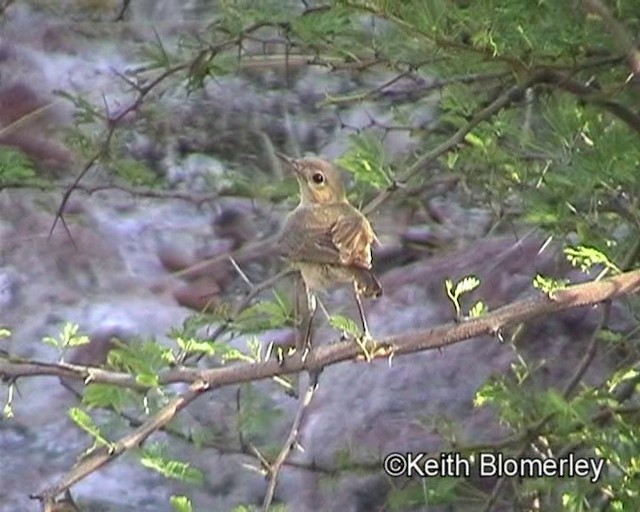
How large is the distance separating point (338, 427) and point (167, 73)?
1.54 m

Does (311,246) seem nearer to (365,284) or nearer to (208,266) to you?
(365,284)

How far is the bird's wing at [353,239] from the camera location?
316cm

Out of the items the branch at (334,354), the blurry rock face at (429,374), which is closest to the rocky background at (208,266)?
the blurry rock face at (429,374)

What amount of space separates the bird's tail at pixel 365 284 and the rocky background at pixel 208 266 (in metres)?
0.69

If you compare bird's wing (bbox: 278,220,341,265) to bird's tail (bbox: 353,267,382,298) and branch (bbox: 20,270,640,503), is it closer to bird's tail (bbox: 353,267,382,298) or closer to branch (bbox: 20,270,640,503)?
bird's tail (bbox: 353,267,382,298)

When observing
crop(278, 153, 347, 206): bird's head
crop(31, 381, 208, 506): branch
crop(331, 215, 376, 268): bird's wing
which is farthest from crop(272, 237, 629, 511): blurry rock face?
crop(31, 381, 208, 506): branch

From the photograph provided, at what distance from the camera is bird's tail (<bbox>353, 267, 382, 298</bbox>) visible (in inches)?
121

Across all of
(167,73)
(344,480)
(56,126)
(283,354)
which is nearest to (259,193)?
(167,73)

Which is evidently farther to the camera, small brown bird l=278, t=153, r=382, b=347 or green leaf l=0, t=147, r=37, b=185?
green leaf l=0, t=147, r=37, b=185

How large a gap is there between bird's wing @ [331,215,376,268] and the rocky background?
2.23ft

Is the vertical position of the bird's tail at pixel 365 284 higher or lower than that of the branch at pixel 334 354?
lower

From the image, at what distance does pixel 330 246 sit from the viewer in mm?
3203

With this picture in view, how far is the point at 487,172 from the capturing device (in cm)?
381

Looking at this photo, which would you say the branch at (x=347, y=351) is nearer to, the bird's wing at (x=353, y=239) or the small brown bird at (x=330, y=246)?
the small brown bird at (x=330, y=246)
